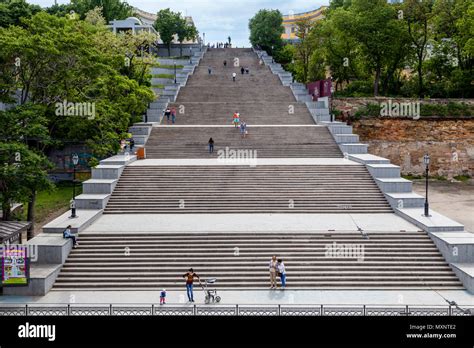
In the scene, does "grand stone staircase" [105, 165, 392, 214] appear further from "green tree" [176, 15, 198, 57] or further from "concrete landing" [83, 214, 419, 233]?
"green tree" [176, 15, 198, 57]

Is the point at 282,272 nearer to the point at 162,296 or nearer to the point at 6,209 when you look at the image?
the point at 162,296

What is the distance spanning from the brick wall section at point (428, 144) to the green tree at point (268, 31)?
3377cm

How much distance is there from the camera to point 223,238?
69.3ft

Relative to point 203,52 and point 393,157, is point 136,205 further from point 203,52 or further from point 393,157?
point 203,52

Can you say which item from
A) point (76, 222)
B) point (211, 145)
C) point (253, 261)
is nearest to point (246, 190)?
point (211, 145)

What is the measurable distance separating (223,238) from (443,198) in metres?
20.9

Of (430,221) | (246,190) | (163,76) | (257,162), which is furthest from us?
(163,76)

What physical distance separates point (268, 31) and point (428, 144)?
123 ft

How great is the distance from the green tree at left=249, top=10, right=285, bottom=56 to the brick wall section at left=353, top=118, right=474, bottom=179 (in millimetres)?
33769

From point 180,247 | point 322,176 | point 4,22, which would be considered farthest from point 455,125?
point 4,22

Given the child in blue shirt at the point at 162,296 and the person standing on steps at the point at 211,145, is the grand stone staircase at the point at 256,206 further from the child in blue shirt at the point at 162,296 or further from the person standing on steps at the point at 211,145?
the child in blue shirt at the point at 162,296

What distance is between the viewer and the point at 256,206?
26.1 m

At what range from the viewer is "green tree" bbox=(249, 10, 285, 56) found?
74.2m

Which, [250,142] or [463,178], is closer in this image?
[250,142]
